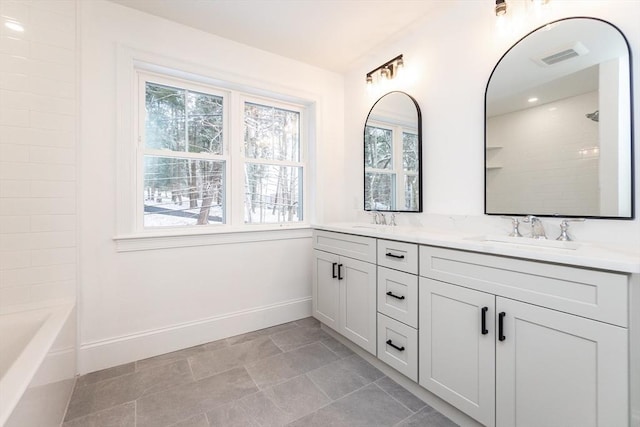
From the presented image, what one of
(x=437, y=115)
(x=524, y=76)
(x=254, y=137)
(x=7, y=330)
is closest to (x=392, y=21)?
(x=437, y=115)

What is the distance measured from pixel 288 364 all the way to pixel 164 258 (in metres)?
1.24

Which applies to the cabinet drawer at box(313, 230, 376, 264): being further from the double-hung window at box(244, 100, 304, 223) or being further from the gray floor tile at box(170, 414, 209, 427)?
the gray floor tile at box(170, 414, 209, 427)

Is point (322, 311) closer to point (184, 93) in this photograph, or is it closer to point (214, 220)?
point (214, 220)

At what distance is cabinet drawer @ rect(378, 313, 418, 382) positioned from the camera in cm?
159

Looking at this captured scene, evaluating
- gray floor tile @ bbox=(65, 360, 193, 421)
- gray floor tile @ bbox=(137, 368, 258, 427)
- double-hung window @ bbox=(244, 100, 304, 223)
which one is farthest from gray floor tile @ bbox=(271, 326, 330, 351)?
double-hung window @ bbox=(244, 100, 304, 223)

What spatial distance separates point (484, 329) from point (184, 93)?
8.79ft

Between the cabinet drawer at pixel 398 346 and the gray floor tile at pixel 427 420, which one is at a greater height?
the cabinet drawer at pixel 398 346

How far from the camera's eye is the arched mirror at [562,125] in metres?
1.28

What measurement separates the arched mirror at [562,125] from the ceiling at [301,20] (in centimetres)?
81

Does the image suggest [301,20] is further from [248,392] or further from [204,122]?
[248,392]

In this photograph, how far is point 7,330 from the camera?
1521mm

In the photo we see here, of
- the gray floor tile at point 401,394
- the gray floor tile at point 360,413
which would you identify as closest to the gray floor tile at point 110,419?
the gray floor tile at point 360,413

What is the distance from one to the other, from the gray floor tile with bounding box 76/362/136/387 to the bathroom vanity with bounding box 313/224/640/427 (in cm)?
165

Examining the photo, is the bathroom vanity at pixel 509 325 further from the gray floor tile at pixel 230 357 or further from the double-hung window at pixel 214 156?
the double-hung window at pixel 214 156
